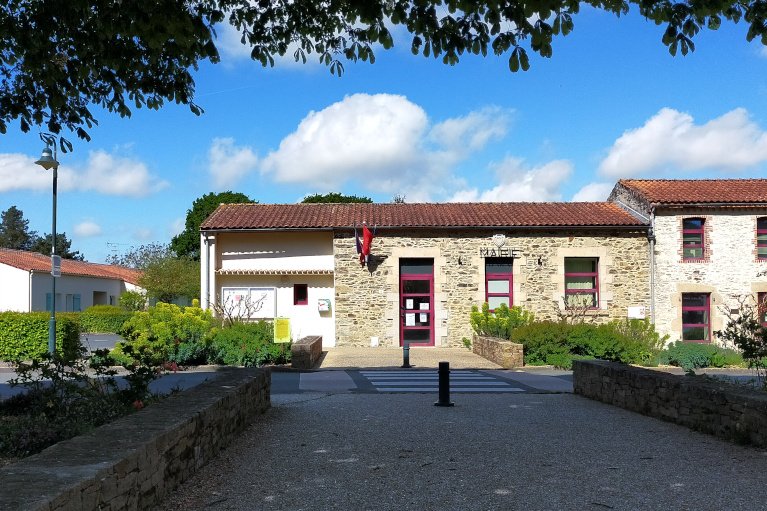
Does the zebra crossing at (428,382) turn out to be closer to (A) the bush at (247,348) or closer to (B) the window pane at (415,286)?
(A) the bush at (247,348)

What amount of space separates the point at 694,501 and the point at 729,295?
19.5 meters

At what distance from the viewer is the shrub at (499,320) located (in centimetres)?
1959

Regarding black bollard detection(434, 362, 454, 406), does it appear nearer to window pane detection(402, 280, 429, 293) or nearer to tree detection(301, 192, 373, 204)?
window pane detection(402, 280, 429, 293)

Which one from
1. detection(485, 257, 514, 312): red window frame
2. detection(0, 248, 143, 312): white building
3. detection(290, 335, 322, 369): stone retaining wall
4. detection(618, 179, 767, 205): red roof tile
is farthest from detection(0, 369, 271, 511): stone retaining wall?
detection(0, 248, 143, 312): white building

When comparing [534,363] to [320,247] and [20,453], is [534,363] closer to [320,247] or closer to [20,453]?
[320,247]

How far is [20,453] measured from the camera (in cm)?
536

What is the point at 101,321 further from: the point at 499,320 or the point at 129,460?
the point at 129,460

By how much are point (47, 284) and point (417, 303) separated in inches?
936

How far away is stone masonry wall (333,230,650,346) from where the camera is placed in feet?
72.9

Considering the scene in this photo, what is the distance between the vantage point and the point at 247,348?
16359 millimetres

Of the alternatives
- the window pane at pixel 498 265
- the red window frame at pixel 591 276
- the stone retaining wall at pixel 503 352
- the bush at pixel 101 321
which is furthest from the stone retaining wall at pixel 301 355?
the bush at pixel 101 321

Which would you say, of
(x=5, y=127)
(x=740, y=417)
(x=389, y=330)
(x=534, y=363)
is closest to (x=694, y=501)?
(x=740, y=417)

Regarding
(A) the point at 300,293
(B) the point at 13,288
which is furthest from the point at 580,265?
(B) the point at 13,288

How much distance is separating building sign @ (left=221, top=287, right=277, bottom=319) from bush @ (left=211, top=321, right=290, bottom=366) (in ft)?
18.6
